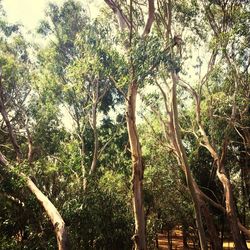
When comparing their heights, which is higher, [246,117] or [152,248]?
[246,117]

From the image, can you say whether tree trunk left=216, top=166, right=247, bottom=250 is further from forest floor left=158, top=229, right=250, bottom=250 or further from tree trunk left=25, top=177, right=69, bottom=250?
forest floor left=158, top=229, right=250, bottom=250

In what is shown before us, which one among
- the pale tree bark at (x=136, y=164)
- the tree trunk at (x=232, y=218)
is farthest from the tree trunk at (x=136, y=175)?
the tree trunk at (x=232, y=218)

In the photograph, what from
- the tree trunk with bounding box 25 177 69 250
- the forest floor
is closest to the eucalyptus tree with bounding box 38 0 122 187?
the tree trunk with bounding box 25 177 69 250

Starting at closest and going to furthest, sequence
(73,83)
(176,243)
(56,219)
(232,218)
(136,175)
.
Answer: (56,219)
(136,175)
(232,218)
(73,83)
(176,243)

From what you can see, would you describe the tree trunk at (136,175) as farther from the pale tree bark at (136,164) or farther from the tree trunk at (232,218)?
the tree trunk at (232,218)

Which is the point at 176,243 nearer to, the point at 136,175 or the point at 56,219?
the point at 136,175

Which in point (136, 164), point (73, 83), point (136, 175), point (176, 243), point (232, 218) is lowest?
point (176, 243)

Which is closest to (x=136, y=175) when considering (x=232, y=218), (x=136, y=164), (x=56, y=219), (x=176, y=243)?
(x=136, y=164)

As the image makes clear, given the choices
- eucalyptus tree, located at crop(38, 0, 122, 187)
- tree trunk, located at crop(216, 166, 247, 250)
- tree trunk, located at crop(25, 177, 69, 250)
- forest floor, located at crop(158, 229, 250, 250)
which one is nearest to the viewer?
tree trunk, located at crop(25, 177, 69, 250)

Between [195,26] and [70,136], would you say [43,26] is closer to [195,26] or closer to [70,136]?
[70,136]

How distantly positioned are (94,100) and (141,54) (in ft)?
25.7

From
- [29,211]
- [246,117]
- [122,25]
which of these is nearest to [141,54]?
[122,25]

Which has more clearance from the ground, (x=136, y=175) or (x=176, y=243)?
(x=136, y=175)

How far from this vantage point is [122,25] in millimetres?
11406
